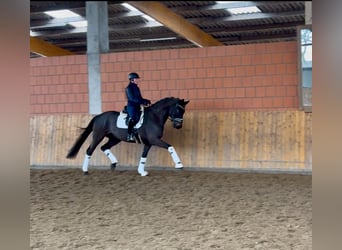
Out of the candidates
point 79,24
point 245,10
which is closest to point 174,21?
point 245,10

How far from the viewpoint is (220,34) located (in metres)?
11.8

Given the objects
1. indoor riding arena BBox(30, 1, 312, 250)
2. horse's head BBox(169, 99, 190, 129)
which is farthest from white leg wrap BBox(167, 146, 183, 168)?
horse's head BBox(169, 99, 190, 129)

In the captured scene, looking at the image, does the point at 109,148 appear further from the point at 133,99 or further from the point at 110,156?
the point at 133,99

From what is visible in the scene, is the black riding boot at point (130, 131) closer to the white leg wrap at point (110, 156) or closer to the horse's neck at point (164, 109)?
the horse's neck at point (164, 109)

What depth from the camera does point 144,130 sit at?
20.6 ft

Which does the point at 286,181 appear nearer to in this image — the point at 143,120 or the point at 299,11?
the point at 143,120

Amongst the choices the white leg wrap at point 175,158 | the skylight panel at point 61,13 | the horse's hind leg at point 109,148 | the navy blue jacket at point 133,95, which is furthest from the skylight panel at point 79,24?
the white leg wrap at point 175,158

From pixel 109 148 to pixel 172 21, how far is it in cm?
337

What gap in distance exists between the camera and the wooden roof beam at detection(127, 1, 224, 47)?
770 cm

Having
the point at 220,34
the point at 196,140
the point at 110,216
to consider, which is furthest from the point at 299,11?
the point at 110,216

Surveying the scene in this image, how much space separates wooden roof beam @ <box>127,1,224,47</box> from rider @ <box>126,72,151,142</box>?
1.72m

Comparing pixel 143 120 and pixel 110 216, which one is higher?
pixel 143 120

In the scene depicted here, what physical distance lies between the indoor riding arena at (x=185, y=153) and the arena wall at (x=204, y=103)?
0.6 inches
